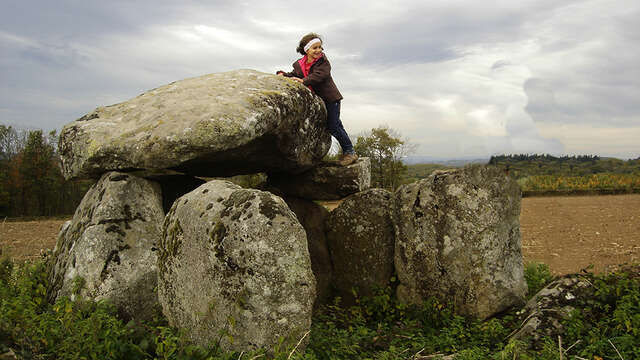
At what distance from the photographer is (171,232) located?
5246 millimetres

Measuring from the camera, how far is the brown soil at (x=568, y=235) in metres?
12.1

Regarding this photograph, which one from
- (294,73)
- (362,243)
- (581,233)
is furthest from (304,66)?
(581,233)

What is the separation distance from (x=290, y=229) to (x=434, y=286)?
3.37 meters

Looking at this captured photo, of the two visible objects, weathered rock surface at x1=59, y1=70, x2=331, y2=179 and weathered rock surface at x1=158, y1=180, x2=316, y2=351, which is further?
weathered rock surface at x1=59, y1=70, x2=331, y2=179

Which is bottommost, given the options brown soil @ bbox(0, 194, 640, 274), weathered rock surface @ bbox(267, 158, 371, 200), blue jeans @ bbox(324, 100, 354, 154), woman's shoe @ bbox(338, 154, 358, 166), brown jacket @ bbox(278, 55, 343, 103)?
brown soil @ bbox(0, 194, 640, 274)

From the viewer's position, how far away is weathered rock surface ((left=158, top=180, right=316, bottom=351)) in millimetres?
4520

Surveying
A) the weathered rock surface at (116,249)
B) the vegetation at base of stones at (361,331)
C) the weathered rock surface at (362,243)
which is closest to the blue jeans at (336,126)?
the weathered rock surface at (362,243)

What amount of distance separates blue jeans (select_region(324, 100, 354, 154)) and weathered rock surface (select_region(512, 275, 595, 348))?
430cm

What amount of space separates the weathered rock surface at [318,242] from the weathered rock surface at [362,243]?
0.14 meters

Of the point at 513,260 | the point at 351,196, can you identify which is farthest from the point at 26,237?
the point at 513,260

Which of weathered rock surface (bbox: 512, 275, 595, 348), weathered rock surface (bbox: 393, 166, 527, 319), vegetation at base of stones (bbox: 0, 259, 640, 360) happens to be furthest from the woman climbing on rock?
weathered rock surface (bbox: 512, 275, 595, 348)

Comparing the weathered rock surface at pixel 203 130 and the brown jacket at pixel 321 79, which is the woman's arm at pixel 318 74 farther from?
the weathered rock surface at pixel 203 130

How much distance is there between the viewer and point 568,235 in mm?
15516

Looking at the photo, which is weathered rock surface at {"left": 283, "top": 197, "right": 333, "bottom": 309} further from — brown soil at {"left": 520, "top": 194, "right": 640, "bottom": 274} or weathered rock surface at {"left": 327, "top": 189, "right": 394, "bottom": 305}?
brown soil at {"left": 520, "top": 194, "right": 640, "bottom": 274}
